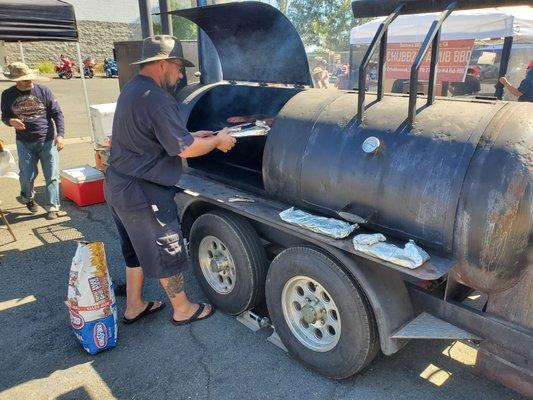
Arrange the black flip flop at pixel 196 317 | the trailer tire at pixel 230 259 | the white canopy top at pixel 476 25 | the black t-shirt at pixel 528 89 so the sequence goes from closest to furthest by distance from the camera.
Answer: the trailer tire at pixel 230 259 → the black flip flop at pixel 196 317 → the black t-shirt at pixel 528 89 → the white canopy top at pixel 476 25

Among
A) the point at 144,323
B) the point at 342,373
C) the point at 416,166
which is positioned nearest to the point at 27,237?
the point at 144,323

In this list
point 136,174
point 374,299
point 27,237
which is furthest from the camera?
point 27,237

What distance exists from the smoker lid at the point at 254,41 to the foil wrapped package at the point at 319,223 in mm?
1579

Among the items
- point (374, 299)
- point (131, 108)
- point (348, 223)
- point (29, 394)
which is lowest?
point (29, 394)

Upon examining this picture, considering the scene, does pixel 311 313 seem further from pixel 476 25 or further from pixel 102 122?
pixel 476 25

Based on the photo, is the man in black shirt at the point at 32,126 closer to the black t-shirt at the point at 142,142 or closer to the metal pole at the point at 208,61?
the metal pole at the point at 208,61

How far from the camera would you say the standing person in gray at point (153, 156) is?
2715mm

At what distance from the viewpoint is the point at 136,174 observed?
2859 millimetres

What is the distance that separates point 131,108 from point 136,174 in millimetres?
432

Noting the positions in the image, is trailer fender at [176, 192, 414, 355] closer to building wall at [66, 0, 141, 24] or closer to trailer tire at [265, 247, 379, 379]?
trailer tire at [265, 247, 379, 379]

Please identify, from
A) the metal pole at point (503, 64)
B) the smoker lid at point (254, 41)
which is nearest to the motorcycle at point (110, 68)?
the metal pole at point (503, 64)

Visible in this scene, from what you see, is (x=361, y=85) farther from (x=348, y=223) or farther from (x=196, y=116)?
(x=196, y=116)

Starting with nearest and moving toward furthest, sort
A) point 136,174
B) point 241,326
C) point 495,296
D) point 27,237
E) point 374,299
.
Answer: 1. point 495,296
2. point 374,299
3. point 136,174
4. point 241,326
5. point 27,237

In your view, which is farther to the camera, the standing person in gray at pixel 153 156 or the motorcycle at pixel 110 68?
the motorcycle at pixel 110 68
